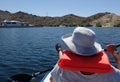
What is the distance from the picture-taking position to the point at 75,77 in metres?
4.95

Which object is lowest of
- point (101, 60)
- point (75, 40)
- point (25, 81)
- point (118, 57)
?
point (25, 81)

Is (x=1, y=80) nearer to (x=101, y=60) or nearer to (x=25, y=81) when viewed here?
(x=25, y=81)

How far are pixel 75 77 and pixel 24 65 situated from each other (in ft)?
49.2

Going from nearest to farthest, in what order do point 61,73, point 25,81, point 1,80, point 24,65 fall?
point 61,73
point 25,81
point 1,80
point 24,65

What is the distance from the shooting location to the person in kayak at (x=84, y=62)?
Result: 473 cm

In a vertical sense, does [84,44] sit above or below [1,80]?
above

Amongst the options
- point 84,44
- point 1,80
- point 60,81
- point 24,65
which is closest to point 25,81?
point 60,81

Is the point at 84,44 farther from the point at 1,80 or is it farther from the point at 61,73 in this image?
the point at 1,80

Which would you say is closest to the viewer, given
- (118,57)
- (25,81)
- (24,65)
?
(118,57)

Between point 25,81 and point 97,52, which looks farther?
point 25,81

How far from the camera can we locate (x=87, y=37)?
482 cm

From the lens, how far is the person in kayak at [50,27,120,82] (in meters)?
4.73

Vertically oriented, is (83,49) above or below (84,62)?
above

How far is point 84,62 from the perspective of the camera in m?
4.79
